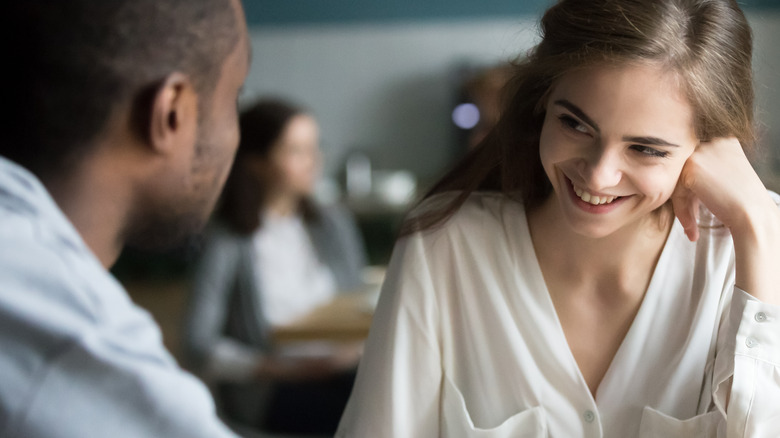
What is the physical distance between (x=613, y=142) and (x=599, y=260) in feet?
0.99

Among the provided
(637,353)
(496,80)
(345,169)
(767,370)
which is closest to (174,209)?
(637,353)

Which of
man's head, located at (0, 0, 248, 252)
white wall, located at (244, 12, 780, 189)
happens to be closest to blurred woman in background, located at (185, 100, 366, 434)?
man's head, located at (0, 0, 248, 252)

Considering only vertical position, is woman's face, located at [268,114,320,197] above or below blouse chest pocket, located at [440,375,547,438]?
below

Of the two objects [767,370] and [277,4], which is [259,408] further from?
[277,4]

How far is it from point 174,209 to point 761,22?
16.7ft

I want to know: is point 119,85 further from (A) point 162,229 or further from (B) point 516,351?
(B) point 516,351

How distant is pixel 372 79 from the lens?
5727mm

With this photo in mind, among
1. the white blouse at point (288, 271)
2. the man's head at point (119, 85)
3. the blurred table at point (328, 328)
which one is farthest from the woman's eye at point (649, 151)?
the white blouse at point (288, 271)

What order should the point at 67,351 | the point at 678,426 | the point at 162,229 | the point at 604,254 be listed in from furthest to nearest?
the point at 604,254, the point at 678,426, the point at 162,229, the point at 67,351

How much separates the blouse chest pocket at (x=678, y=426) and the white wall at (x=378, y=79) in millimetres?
4494

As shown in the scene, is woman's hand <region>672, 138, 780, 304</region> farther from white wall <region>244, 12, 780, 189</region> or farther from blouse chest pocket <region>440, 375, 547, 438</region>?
white wall <region>244, 12, 780, 189</region>

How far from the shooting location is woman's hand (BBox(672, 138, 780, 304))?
1187mm

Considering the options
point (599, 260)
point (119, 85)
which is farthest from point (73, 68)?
point (599, 260)

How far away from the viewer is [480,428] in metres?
1.27
